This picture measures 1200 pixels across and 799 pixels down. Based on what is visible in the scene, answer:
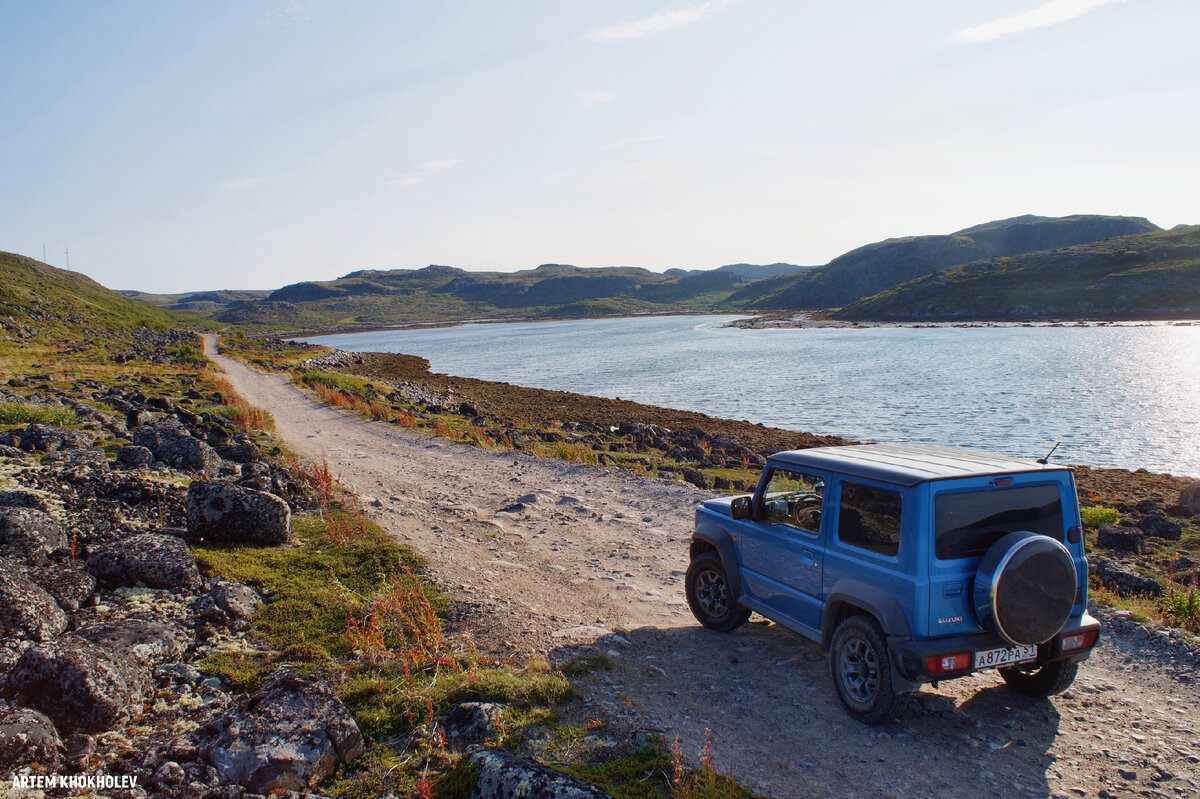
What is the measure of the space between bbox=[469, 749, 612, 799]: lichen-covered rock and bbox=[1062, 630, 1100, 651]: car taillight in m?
4.56

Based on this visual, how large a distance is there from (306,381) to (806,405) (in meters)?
35.7

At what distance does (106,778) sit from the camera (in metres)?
4.92

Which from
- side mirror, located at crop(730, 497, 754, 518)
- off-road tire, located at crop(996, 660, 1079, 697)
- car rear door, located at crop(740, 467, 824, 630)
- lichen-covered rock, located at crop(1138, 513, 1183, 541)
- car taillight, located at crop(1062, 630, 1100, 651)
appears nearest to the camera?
car taillight, located at crop(1062, 630, 1100, 651)

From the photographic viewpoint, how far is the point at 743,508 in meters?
8.09

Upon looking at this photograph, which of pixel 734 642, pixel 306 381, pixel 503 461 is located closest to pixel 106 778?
pixel 734 642

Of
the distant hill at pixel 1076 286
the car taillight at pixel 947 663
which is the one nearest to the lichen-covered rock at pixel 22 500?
→ the car taillight at pixel 947 663

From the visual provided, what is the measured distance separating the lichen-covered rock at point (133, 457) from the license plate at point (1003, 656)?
16007 mm

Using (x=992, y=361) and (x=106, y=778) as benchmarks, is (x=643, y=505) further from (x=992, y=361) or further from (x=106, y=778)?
(x=992, y=361)

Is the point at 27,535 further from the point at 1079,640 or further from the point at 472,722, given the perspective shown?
the point at 1079,640

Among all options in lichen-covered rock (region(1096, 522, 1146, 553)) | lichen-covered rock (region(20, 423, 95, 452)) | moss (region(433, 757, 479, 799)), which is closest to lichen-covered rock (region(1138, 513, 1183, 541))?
lichen-covered rock (region(1096, 522, 1146, 553))

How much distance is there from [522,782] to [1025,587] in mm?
4514

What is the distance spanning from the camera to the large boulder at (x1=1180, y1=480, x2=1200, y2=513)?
20.3 m

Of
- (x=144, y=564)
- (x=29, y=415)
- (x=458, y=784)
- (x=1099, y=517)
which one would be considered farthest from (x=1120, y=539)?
(x=29, y=415)

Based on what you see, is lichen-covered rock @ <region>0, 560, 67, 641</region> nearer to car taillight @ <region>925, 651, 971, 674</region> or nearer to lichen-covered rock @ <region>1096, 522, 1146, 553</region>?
car taillight @ <region>925, 651, 971, 674</region>
